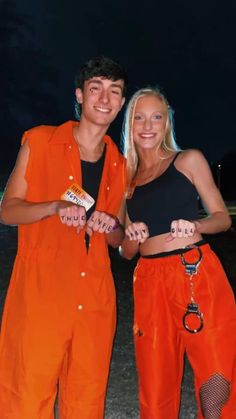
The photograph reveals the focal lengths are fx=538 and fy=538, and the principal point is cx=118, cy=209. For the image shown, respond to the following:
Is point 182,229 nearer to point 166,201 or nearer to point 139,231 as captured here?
point 139,231

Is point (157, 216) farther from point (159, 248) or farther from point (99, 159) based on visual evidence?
point (99, 159)

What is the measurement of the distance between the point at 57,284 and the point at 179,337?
0.77 meters

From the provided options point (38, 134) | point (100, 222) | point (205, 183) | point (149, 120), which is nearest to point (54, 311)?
point (100, 222)

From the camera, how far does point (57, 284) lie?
2775 mm

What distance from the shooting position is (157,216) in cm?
308

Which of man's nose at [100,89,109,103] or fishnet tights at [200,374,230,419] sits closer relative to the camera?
fishnet tights at [200,374,230,419]

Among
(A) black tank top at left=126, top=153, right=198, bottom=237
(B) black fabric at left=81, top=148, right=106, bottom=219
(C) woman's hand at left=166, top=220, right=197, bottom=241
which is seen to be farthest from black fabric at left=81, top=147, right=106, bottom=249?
(C) woman's hand at left=166, top=220, right=197, bottom=241

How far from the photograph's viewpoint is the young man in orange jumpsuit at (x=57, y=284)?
8.96ft

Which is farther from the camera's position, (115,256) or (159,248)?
(115,256)

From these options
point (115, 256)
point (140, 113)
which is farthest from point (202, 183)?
point (115, 256)

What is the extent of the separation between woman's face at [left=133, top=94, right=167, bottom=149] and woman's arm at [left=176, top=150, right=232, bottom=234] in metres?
0.21

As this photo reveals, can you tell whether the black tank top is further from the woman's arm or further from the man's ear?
the man's ear

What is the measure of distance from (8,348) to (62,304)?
37cm

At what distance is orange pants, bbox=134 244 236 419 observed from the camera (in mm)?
2852
